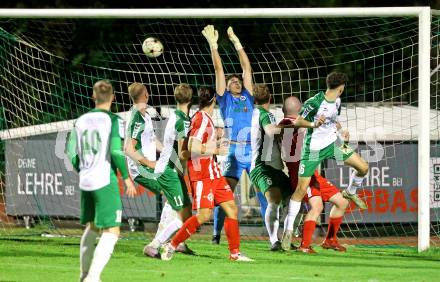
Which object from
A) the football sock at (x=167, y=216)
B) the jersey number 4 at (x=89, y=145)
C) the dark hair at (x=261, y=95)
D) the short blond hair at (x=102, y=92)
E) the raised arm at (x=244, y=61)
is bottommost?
the football sock at (x=167, y=216)

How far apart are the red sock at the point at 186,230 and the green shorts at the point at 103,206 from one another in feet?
7.50

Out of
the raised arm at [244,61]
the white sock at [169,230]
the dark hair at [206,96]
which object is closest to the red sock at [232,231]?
the white sock at [169,230]

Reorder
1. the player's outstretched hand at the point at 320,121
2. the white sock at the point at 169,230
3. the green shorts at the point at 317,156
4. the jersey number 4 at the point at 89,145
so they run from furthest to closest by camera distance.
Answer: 1. the green shorts at the point at 317,156
2. the player's outstretched hand at the point at 320,121
3. the white sock at the point at 169,230
4. the jersey number 4 at the point at 89,145

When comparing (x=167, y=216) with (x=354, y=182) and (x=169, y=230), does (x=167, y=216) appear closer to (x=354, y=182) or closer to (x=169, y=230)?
(x=169, y=230)

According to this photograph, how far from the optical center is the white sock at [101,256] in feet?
30.0

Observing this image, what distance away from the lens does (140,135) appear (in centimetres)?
1262

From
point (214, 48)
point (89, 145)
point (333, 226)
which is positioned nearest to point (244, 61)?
point (214, 48)

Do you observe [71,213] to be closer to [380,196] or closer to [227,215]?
[380,196]

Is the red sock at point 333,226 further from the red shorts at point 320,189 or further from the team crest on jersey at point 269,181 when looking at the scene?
the team crest on jersey at point 269,181

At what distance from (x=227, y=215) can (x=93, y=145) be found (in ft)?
8.61

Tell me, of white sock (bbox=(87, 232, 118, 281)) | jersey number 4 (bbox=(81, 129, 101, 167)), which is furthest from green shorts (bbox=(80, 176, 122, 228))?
jersey number 4 (bbox=(81, 129, 101, 167))

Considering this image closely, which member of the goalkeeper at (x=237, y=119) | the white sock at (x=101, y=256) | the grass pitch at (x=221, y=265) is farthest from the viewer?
the goalkeeper at (x=237, y=119)

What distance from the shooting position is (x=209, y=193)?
457 inches

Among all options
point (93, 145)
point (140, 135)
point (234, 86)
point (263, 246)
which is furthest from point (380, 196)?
point (93, 145)
